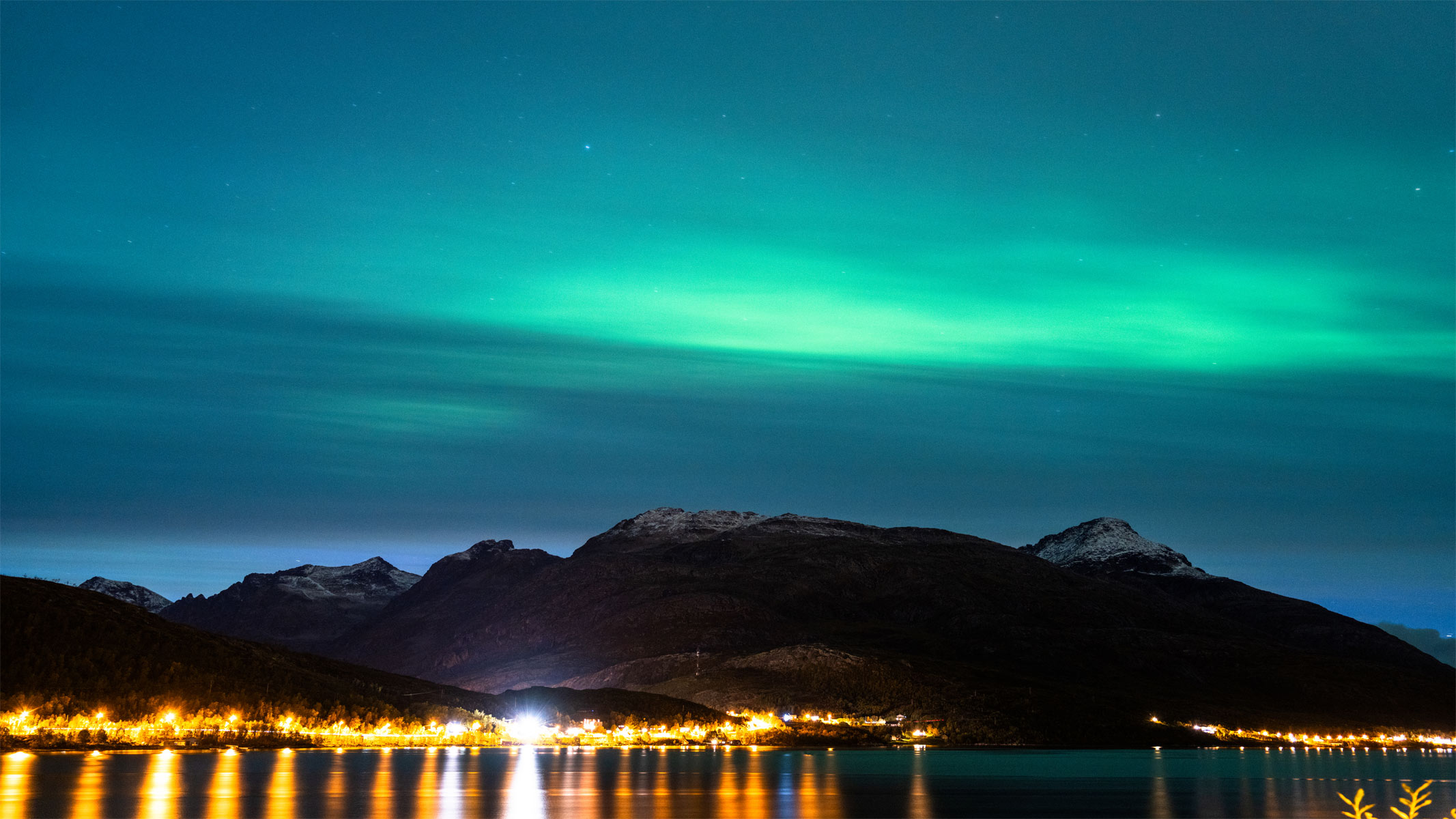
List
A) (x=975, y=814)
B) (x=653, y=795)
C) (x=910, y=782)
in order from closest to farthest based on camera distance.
A: (x=975, y=814) → (x=653, y=795) → (x=910, y=782)

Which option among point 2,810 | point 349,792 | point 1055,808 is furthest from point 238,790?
point 1055,808

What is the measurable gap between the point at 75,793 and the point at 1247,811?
388 ft

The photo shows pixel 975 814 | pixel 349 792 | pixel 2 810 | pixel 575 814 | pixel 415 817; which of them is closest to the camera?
pixel 2 810

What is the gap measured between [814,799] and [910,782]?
2068 inches

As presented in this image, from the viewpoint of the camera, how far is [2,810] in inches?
3890

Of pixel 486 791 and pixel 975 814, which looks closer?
pixel 975 814

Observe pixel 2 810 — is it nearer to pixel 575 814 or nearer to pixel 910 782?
pixel 575 814

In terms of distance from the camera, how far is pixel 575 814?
118312 millimetres

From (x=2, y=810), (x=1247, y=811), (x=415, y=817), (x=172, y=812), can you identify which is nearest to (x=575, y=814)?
(x=415, y=817)

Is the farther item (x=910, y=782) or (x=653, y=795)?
(x=910, y=782)

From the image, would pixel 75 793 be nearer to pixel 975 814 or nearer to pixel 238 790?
pixel 238 790

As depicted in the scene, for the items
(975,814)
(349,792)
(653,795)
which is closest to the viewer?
(975,814)

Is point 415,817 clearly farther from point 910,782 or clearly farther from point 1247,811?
point 910,782

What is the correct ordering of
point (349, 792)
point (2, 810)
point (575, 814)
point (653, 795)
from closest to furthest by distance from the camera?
point (2, 810), point (575, 814), point (349, 792), point (653, 795)
